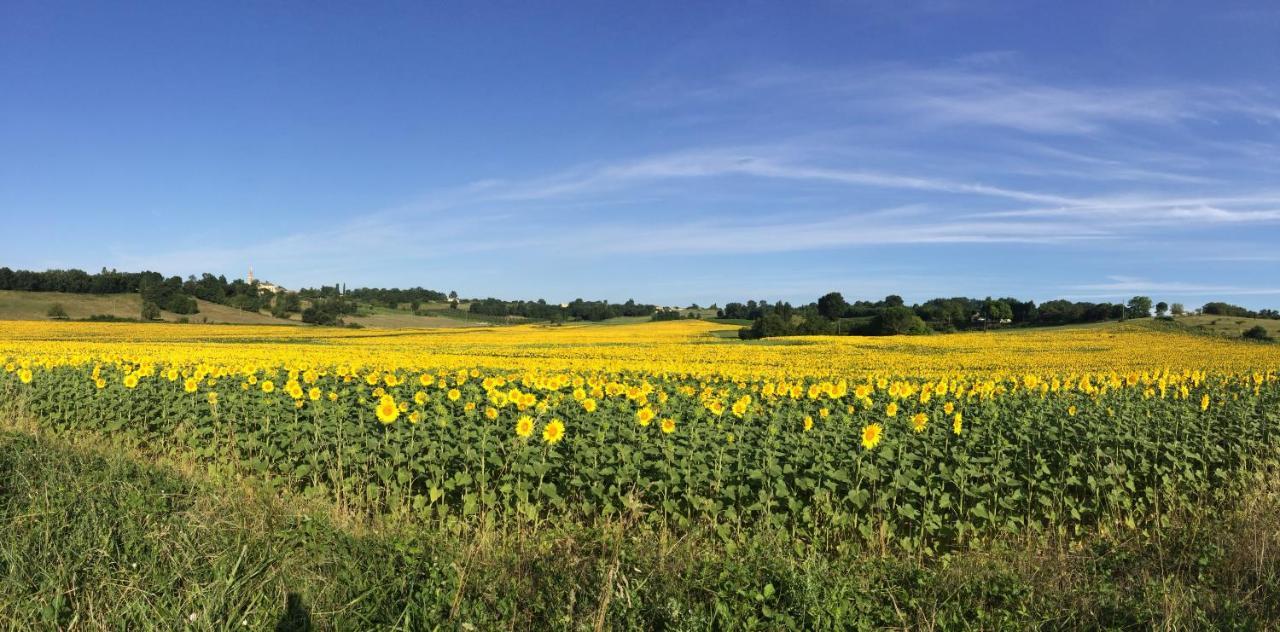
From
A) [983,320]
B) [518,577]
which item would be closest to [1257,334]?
[983,320]

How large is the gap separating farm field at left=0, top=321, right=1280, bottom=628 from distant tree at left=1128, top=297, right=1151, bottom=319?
214 feet

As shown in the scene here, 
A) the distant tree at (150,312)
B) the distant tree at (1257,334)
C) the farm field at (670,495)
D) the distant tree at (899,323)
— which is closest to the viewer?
the farm field at (670,495)

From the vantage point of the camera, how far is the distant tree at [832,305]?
270ft

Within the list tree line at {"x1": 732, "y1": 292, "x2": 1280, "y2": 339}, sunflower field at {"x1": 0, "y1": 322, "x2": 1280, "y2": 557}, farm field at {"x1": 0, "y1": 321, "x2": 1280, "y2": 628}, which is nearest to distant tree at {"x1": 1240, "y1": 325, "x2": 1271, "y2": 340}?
tree line at {"x1": 732, "y1": 292, "x2": 1280, "y2": 339}

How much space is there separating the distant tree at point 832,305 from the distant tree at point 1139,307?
26545 millimetres

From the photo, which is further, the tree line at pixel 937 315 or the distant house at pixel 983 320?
the distant house at pixel 983 320

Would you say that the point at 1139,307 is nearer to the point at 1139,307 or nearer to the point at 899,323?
the point at 1139,307

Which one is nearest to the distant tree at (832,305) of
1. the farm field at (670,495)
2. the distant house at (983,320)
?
the distant house at (983,320)

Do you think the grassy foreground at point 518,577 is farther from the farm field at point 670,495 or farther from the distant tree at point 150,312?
the distant tree at point 150,312

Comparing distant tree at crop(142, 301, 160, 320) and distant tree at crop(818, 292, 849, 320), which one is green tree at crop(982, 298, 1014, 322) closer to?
distant tree at crop(818, 292, 849, 320)

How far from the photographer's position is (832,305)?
83312 mm

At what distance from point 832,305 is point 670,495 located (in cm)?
8011

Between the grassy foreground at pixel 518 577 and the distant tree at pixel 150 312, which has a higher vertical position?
the distant tree at pixel 150 312

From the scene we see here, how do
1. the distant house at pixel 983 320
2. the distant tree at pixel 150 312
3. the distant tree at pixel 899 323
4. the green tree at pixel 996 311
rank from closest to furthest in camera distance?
the distant tree at pixel 899 323, the distant tree at pixel 150 312, the distant house at pixel 983 320, the green tree at pixel 996 311
